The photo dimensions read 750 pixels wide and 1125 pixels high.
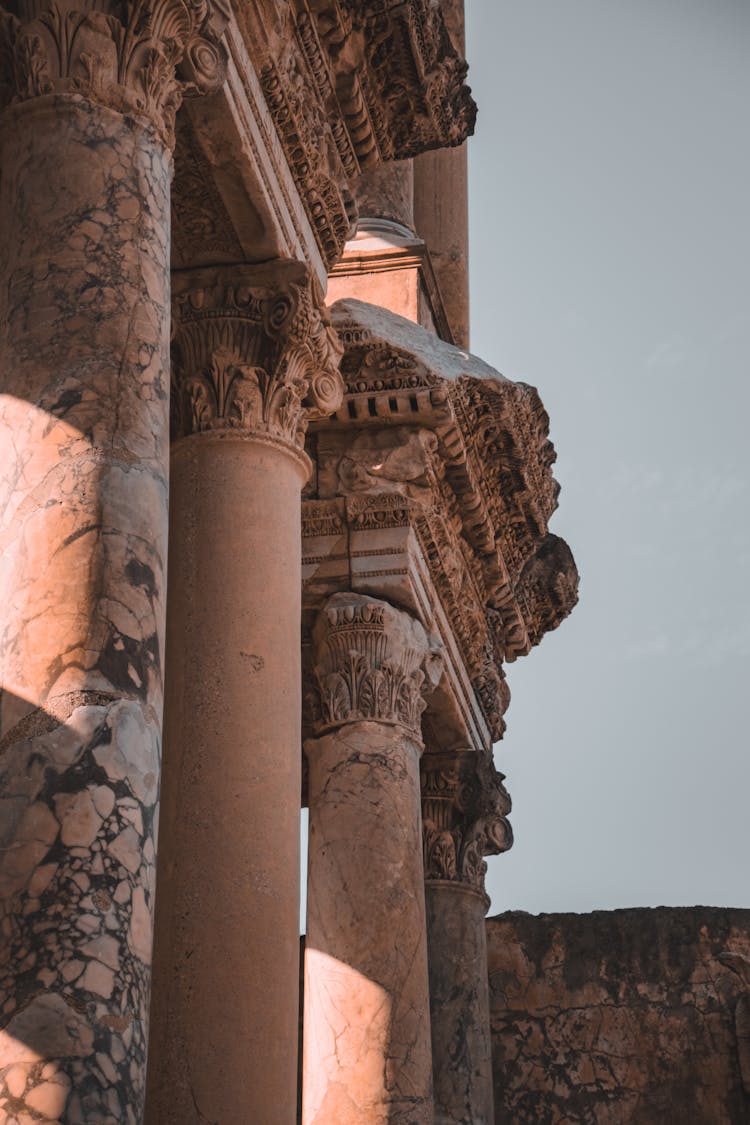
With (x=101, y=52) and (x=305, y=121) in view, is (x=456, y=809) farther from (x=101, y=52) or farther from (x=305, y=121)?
(x=101, y=52)

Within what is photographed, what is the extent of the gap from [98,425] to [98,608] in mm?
747

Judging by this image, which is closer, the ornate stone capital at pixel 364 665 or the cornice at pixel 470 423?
the ornate stone capital at pixel 364 665

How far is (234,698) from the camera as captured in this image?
8227mm

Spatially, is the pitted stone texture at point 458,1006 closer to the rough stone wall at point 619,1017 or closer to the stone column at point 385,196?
the rough stone wall at point 619,1017

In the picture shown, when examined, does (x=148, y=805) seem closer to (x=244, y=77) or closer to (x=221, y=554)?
(x=221, y=554)

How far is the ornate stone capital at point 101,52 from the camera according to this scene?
6.72 metres

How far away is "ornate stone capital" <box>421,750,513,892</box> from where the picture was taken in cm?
1469

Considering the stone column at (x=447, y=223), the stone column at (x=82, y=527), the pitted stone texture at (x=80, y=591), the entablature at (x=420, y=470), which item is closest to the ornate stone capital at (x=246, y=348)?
the stone column at (x=82, y=527)

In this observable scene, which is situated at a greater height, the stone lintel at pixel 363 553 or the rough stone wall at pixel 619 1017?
the stone lintel at pixel 363 553

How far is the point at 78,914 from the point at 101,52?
3.63 metres

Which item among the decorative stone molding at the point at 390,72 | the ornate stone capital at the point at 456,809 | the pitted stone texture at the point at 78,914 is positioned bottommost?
the pitted stone texture at the point at 78,914

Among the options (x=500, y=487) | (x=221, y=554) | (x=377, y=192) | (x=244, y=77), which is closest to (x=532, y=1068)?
(x=500, y=487)

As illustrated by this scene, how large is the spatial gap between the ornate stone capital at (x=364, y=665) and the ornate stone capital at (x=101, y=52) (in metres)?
5.40

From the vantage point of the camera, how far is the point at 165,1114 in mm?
7250
